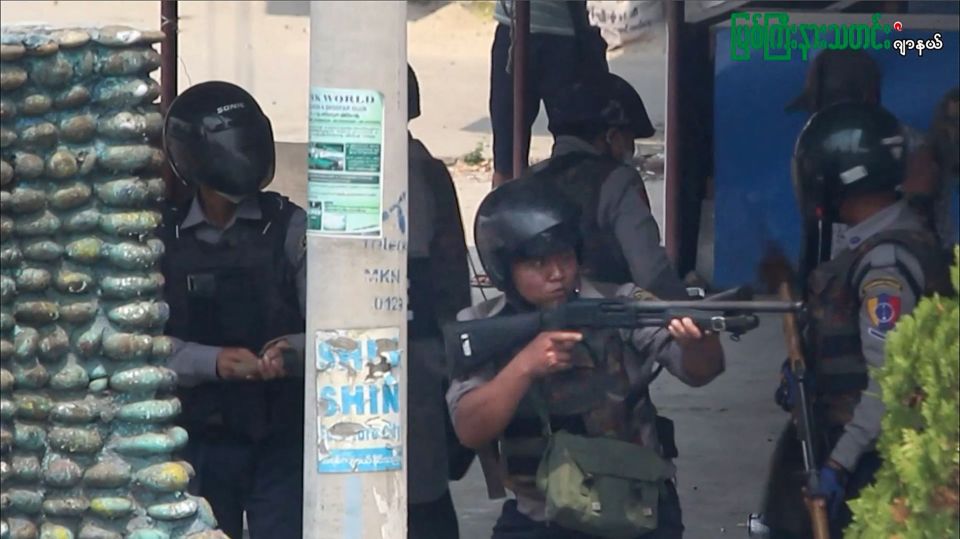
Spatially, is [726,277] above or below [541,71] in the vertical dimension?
below

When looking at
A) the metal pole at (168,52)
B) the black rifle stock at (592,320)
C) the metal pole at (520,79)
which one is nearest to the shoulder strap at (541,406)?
the black rifle stock at (592,320)

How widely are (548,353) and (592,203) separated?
111 cm

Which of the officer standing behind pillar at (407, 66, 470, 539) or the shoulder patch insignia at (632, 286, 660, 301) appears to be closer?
the shoulder patch insignia at (632, 286, 660, 301)

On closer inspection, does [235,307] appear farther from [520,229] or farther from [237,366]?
[520,229]

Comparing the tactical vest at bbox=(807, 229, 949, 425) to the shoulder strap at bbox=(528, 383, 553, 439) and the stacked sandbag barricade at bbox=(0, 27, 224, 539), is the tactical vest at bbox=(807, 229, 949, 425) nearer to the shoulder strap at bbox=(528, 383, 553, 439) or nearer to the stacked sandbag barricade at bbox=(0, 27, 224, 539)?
the shoulder strap at bbox=(528, 383, 553, 439)

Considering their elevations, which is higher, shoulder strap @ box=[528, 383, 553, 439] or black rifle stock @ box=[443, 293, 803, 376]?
black rifle stock @ box=[443, 293, 803, 376]

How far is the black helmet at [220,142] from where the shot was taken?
4234 millimetres

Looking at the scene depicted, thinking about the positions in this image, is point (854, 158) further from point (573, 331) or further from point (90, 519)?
point (90, 519)

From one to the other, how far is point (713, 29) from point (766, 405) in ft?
6.01

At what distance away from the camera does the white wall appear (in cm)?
1645

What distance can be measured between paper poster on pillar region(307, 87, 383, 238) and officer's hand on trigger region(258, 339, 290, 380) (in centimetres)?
94

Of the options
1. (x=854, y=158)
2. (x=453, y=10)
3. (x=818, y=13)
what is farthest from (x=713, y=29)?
(x=453, y=10)

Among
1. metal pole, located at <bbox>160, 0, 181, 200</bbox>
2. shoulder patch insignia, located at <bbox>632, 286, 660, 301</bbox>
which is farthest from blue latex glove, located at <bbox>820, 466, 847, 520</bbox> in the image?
metal pole, located at <bbox>160, 0, 181, 200</bbox>

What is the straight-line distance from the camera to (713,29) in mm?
7906
